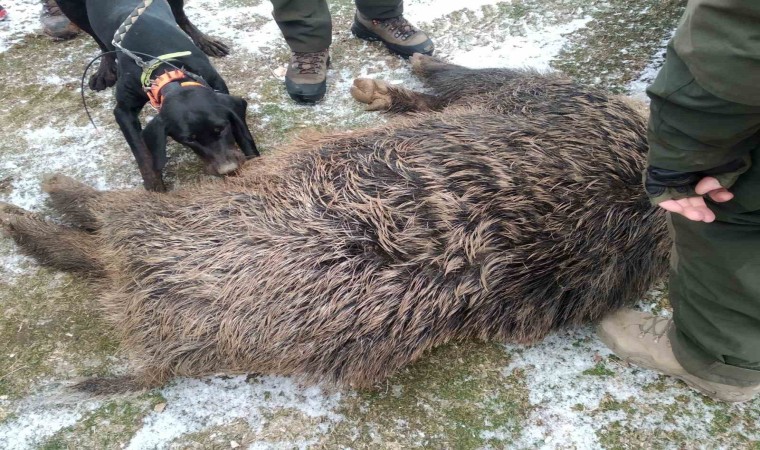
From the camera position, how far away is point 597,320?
7.67 ft

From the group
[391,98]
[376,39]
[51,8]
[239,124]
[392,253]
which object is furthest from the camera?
[51,8]

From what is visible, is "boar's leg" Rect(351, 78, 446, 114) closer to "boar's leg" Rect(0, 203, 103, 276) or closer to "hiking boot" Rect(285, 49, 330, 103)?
"hiking boot" Rect(285, 49, 330, 103)

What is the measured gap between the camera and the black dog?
2.87 m

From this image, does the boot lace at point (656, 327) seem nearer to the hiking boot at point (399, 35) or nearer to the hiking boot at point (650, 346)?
the hiking boot at point (650, 346)

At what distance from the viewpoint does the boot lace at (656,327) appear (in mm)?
2208

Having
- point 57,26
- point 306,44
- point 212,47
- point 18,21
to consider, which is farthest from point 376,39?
point 18,21

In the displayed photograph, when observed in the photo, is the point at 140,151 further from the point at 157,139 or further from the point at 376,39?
the point at 376,39

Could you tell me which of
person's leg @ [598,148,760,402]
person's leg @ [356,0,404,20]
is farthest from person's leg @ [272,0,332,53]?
person's leg @ [598,148,760,402]

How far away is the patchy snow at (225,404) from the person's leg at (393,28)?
2668 millimetres

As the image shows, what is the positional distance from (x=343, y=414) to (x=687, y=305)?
136 cm

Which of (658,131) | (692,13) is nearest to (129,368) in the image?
(658,131)

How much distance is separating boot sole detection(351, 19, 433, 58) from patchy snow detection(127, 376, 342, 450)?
2.65m

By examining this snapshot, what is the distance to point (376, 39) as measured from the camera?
4.25m

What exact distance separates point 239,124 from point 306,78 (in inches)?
35.3
